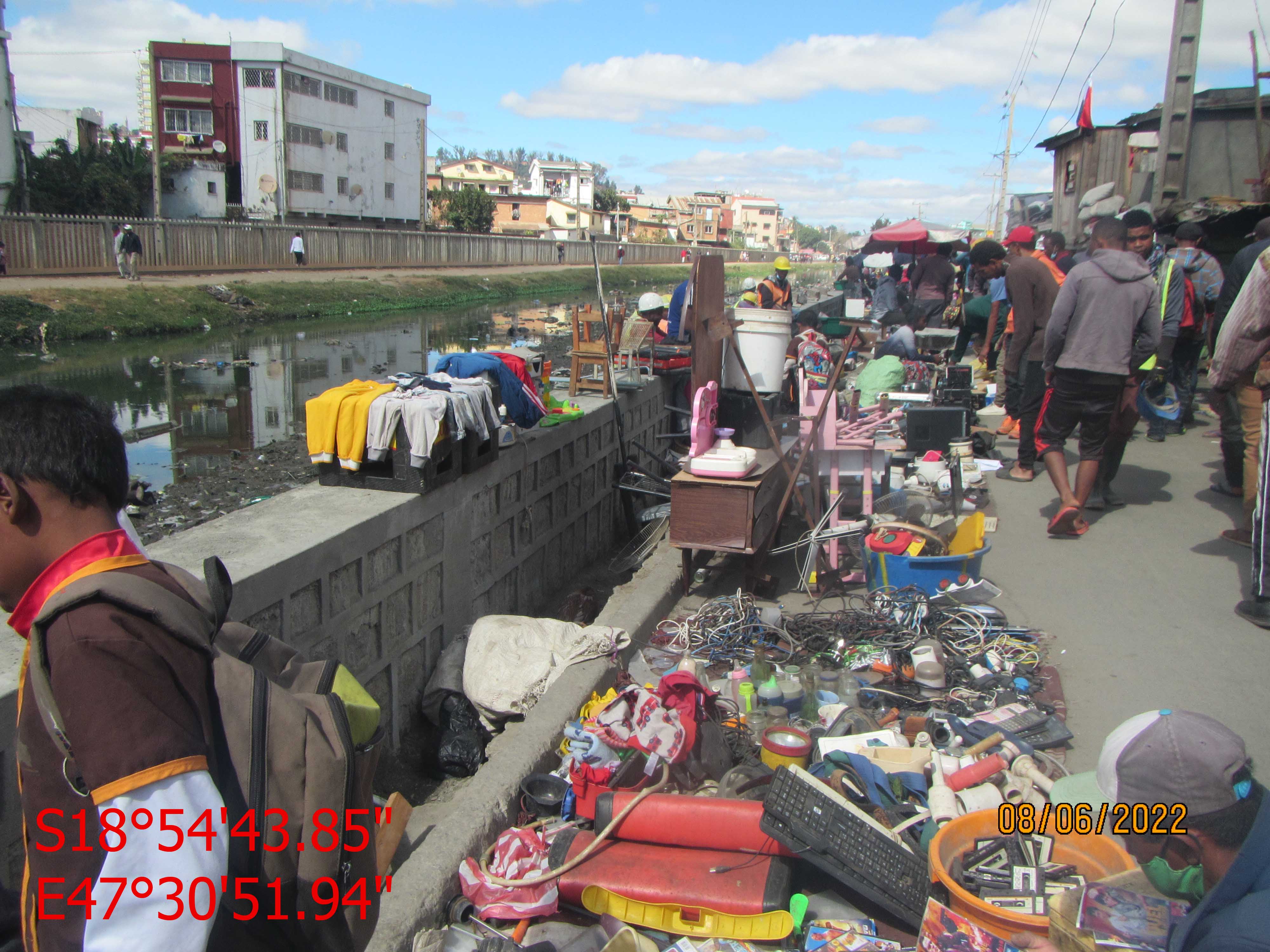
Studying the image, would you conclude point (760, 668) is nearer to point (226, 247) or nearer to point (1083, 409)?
point (1083, 409)

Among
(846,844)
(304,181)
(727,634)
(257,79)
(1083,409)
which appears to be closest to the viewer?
(846,844)

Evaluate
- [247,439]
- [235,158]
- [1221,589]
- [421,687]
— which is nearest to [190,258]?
[247,439]

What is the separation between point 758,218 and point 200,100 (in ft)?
437

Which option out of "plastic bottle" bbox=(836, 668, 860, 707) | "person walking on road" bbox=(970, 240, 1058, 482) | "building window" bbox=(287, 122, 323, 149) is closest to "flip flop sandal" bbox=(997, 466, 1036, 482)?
"person walking on road" bbox=(970, 240, 1058, 482)

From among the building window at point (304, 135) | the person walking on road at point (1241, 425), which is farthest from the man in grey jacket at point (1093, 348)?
the building window at point (304, 135)

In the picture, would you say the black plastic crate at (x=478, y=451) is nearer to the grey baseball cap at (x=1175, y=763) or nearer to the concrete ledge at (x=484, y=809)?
the concrete ledge at (x=484, y=809)

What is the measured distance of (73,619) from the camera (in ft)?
4.30

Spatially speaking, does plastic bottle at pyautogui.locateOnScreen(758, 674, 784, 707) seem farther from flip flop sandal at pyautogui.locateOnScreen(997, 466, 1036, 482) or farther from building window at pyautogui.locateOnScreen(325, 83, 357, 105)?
building window at pyautogui.locateOnScreen(325, 83, 357, 105)

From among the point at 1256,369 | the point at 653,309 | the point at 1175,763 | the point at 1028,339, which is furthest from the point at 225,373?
the point at 1175,763

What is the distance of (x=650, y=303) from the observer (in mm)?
9938

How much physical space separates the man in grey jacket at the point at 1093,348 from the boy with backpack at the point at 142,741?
542 centimetres

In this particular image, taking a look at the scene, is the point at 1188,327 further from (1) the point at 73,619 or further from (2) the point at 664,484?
(1) the point at 73,619

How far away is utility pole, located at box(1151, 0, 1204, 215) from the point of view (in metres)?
9.78

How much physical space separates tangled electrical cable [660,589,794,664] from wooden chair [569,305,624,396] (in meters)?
4.00
